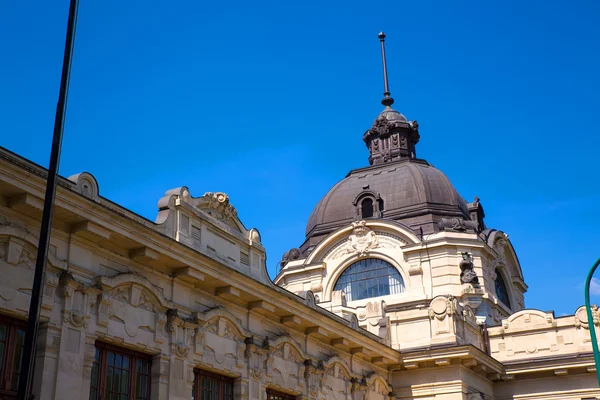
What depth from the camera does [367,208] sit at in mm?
45438

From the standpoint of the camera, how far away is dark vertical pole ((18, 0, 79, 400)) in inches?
419

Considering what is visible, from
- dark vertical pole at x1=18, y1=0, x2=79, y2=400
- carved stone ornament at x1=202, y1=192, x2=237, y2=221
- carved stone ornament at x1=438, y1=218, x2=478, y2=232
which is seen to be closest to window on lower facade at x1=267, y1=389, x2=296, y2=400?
carved stone ornament at x1=202, y1=192, x2=237, y2=221

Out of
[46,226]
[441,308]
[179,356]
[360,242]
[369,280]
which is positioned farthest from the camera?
[360,242]

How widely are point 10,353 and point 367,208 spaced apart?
32286 mm

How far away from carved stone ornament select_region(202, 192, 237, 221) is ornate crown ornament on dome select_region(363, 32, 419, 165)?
3075 cm

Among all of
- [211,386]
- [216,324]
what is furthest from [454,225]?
[211,386]

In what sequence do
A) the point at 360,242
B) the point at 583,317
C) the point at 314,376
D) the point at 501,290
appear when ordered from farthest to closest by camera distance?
the point at 501,290 < the point at 360,242 < the point at 583,317 < the point at 314,376

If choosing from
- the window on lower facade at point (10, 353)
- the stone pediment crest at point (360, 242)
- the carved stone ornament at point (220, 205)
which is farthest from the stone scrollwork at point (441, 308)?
the window on lower facade at point (10, 353)

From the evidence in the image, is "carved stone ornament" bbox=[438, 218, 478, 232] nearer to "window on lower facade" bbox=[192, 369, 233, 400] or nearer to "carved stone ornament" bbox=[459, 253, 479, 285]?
"carved stone ornament" bbox=[459, 253, 479, 285]

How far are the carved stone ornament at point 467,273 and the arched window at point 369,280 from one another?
3.39 metres

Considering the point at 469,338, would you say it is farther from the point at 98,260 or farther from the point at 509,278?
the point at 98,260

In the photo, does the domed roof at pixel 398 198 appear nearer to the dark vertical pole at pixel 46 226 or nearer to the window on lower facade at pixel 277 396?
the window on lower facade at pixel 277 396

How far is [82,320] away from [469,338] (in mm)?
19366

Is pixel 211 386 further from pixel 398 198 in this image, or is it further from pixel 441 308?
pixel 398 198
